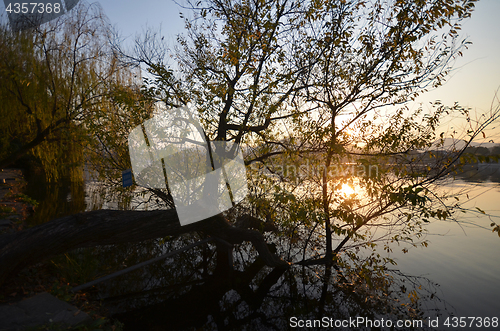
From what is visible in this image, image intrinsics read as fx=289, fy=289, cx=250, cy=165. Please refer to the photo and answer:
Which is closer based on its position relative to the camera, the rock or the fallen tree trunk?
the rock

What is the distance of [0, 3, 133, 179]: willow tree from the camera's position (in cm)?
629

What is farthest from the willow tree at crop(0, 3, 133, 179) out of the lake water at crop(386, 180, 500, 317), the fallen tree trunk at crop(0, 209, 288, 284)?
the lake water at crop(386, 180, 500, 317)

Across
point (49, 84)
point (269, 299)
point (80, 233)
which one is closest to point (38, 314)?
point (80, 233)

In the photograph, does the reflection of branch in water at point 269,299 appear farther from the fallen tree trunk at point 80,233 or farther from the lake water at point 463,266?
the fallen tree trunk at point 80,233

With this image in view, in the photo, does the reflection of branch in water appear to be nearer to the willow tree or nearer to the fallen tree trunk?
the fallen tree trunk

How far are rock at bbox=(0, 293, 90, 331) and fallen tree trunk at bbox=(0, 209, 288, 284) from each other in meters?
0.55

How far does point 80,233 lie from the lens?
3.53m

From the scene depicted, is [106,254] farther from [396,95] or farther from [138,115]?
[396,95]

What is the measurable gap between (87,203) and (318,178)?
1098 centimetres

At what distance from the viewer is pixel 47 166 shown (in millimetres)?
7918

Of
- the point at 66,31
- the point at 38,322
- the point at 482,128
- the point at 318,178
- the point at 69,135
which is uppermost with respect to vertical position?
the point at 66,31

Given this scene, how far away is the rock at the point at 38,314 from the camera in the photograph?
2637mm

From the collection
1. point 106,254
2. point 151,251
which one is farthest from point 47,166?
point 151,251

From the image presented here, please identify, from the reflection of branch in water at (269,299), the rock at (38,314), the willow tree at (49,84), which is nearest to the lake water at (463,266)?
the reflection of branch in water at (269,299)
